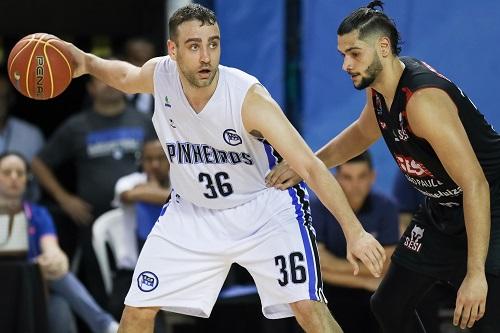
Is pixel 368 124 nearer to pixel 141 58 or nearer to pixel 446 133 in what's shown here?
pixel 446 133

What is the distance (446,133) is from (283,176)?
3.35ft

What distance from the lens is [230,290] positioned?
26.4ft

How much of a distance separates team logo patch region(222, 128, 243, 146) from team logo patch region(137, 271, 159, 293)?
80 cm

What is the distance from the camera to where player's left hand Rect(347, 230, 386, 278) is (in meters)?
5.08

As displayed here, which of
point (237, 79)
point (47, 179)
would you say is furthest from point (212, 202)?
point (47, 179)

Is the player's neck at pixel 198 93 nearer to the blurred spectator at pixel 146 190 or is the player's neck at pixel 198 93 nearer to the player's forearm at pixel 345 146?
the player's forearm at pixel 345 146

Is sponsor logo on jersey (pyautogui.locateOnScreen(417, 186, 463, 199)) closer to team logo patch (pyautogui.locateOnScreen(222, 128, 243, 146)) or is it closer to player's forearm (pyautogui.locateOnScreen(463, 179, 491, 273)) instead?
player's forearm (pyautogui.locateOnScreen(463, 179, 491, 273))

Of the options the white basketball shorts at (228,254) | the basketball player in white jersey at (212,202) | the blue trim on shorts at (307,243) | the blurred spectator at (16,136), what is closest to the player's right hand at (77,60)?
the basketball player in white jersey at (212,202)

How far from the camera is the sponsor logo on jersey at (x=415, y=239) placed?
5.68 meters

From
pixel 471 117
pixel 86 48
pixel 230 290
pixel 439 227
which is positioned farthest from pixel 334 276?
pixel 86 48

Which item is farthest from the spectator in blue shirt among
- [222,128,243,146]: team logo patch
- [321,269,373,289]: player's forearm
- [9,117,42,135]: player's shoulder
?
[9,117,42,135]: player's shoulder

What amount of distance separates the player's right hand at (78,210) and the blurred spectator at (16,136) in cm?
47

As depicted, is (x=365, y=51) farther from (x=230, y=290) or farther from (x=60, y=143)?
(x=60, y=143)

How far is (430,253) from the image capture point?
18.5ft
